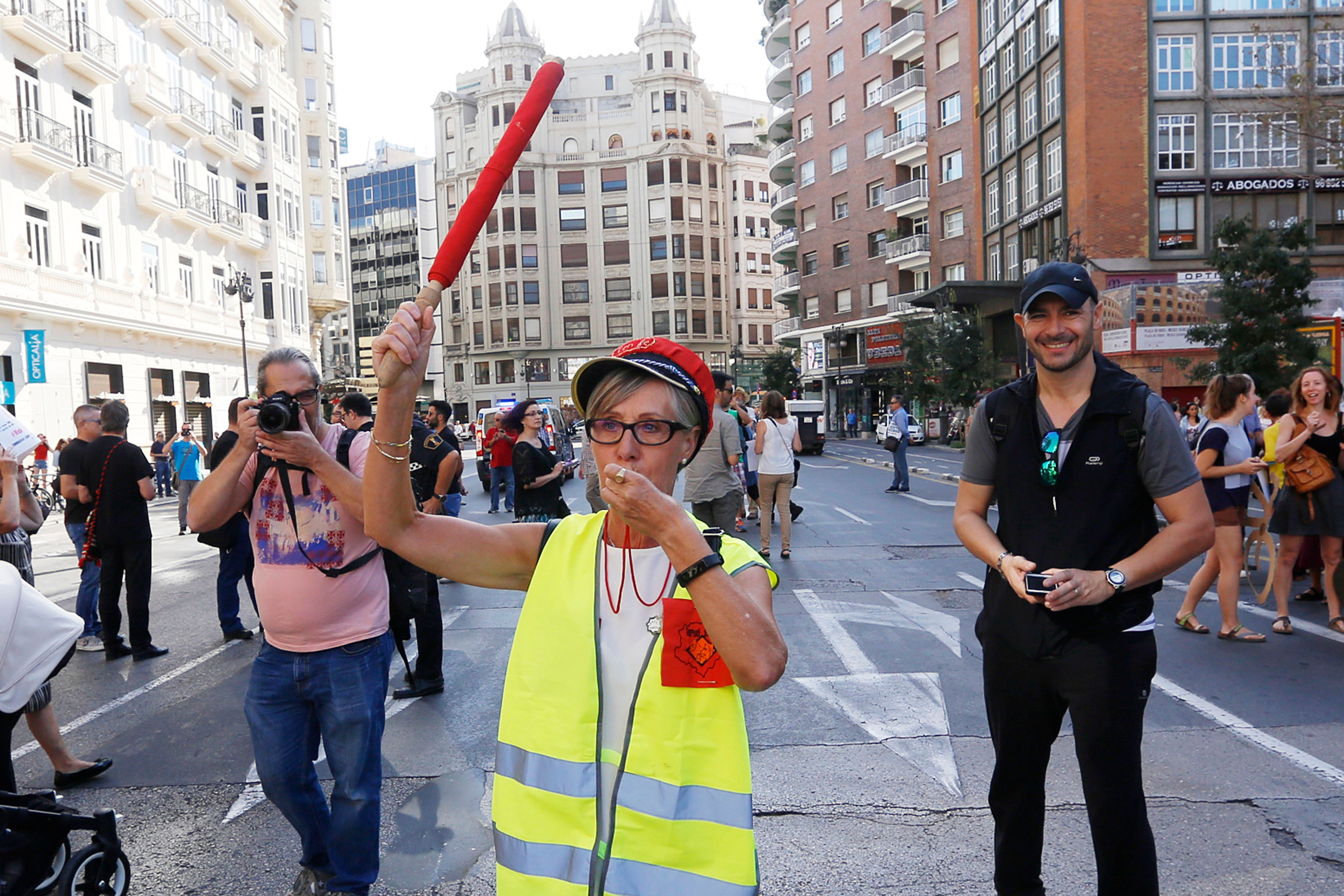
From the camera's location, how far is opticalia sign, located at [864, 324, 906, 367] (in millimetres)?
47375

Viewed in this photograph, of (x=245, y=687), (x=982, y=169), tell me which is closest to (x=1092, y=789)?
(x=245, y=687)

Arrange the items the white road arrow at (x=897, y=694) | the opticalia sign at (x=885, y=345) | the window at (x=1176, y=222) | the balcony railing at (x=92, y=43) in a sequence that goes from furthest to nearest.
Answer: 1. the opticalia sign at (x=885, y=345)
2. the window at (x=1176, y=222)
3. the balcony railing at (x=92, y=43)
4. the white road arrow at (x=897, y=694)

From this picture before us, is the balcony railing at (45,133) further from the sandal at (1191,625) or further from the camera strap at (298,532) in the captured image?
the sandal at (1191,625)

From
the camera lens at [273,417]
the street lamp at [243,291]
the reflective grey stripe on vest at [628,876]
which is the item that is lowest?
the reflective grey stripe on vest at [628,876]

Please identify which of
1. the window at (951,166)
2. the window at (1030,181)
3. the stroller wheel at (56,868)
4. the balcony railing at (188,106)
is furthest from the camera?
the window at (951,166)

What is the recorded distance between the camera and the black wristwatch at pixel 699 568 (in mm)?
1566

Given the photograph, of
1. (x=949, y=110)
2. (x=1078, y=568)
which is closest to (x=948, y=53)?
(x=949, y=110)

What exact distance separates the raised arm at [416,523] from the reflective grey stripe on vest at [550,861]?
20.9 inches

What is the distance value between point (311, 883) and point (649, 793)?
2.21 metres

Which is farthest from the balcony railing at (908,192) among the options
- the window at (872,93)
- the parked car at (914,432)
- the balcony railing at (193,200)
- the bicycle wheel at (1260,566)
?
the bicycle wheel at (1260,566)

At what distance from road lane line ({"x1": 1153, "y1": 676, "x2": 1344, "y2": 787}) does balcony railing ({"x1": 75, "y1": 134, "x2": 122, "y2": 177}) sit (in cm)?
2732

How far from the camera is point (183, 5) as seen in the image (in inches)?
1190

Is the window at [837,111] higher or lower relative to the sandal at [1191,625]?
higher

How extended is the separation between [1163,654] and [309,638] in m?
5.56
